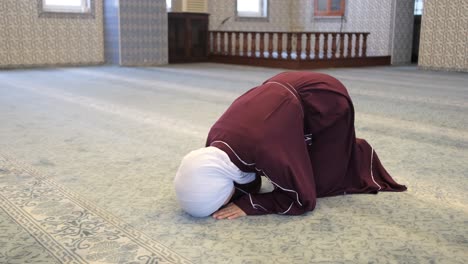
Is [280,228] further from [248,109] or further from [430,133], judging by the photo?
[430,133]

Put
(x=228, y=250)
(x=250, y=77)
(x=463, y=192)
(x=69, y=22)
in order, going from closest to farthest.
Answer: (x=228, y=250) < (x=463, y=192) < (x=250, y=77) < (x=69, y=22)

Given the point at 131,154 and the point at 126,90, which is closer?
the point at 131,154

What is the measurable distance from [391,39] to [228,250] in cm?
892

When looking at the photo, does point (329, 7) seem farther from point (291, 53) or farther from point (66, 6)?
point (66, 6)

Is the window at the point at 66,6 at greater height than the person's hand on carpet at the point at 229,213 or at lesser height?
greater

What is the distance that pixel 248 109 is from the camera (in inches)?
74.0

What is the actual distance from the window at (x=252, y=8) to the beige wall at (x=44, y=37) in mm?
3349

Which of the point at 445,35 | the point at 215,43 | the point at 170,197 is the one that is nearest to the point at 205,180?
the point at 170,197

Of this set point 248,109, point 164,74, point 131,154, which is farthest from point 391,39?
point 248,109

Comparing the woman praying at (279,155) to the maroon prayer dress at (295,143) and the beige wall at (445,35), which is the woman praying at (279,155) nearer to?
the maroon prayer dress at (295,143)

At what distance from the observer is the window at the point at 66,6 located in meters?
8.86

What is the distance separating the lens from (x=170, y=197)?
2.15 meters

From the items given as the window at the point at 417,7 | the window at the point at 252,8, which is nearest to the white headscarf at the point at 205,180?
the window at the point at 417,7

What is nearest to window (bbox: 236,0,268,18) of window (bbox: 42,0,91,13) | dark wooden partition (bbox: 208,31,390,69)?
dark wooden partition (bbox: 208,31,390,69)
